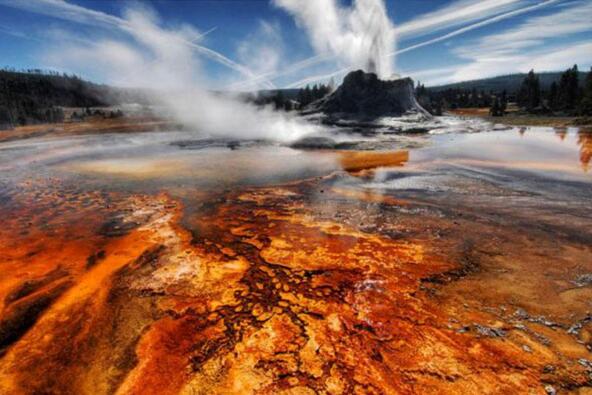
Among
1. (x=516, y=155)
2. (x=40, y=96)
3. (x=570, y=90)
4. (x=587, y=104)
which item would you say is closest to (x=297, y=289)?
(x=516, y=155)

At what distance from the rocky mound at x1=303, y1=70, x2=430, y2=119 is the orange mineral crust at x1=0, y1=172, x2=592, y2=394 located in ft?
66.6

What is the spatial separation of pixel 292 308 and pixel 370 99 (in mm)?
24663

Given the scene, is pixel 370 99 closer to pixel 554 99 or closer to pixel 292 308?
pixel 292 308

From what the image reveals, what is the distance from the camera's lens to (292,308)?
3.70 metres

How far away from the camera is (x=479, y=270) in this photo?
435 centimetres

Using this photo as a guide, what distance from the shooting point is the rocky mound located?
81.6 feet

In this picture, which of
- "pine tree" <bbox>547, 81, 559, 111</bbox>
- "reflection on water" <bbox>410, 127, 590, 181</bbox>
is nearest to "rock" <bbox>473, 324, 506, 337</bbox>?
"reflection on water" <bbox>410, 127, 590, 181</bbox>

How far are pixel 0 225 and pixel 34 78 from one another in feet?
318

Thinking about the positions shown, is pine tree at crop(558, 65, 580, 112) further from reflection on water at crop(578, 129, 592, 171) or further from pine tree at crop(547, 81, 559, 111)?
reflection on water at crop(578, 129, 592, 171)

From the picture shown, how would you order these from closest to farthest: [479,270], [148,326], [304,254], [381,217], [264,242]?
[148,326], [479,270], [304,254], [264,242], [381,217]

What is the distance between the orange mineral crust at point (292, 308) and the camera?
2.77 meters

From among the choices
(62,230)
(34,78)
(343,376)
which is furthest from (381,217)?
(34,78)

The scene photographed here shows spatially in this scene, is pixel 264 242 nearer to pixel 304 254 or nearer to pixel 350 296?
pixel 304 254

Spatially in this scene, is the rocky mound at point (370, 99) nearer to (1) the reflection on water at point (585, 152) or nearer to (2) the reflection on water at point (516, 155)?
(2) the reflection on water at point (516, 155)
